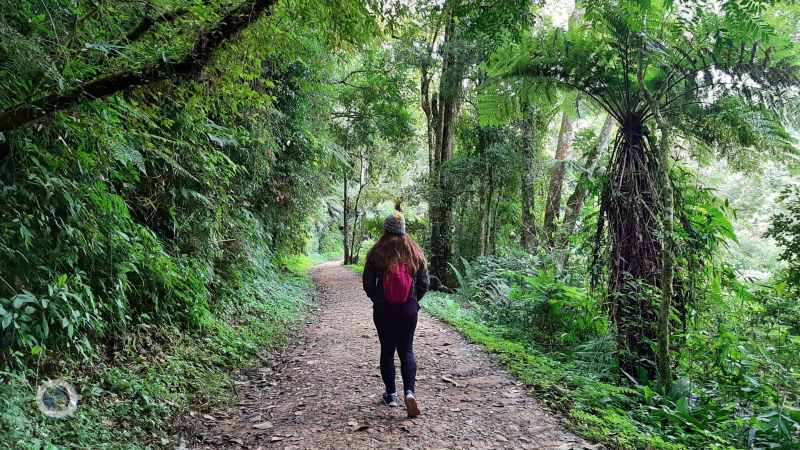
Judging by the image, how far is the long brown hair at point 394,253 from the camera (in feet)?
13.7

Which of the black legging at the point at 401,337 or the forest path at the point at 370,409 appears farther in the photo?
the black legging at the point at 401,337

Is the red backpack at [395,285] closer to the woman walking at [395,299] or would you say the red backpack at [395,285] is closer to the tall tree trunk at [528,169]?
the woman walking at [395,299]

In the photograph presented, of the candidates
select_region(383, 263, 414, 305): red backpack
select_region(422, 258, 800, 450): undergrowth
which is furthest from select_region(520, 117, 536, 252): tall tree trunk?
select_region(383, 263, 414, 305): red backpack

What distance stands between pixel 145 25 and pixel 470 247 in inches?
526

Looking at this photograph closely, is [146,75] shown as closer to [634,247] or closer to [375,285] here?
[375,285]

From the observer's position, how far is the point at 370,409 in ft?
13.9

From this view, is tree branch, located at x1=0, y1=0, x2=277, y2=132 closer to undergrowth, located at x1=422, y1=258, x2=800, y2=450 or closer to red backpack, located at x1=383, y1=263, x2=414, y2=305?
red backpack, located at x1=383, y1=263, x2=414, y2=305

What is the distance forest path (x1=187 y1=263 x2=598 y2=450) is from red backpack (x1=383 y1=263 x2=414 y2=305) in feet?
3.52

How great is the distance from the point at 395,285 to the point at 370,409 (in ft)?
4.09

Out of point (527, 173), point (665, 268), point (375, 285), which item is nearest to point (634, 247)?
point (665, 268)

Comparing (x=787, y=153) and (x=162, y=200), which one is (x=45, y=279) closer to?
(x=162, y=200)

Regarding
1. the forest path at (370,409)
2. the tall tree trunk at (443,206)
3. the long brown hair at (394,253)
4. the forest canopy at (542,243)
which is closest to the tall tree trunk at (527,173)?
the tall tree trunk at (443,206)

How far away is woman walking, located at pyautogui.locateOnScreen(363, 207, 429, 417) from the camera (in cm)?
410

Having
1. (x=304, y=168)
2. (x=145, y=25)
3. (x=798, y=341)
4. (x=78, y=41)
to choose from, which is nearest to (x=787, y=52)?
(x=798, y=341)
